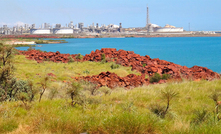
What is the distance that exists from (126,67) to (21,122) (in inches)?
493

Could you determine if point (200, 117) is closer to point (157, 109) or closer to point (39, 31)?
point (157, 109)

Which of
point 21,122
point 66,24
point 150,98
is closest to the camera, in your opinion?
point 21,122

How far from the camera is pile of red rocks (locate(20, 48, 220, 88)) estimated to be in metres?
9.88

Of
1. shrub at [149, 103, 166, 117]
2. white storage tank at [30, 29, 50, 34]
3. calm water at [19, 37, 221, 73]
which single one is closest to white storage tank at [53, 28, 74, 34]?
white storage tank at [30, 29, 50, 34]

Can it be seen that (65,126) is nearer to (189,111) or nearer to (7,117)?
(7,117)

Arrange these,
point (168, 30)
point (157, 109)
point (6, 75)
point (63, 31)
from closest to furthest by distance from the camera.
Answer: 1. point (157, 109)
2. point (6, 75)
3. point (63, 31)
4. point (168, 30)

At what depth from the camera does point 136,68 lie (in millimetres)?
15336

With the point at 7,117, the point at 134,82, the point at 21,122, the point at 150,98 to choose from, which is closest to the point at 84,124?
the point at 21,122

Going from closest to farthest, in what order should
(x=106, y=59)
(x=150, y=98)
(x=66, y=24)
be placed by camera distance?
(x=150, y=98), (x=106, y=59), (x=66, y=24)

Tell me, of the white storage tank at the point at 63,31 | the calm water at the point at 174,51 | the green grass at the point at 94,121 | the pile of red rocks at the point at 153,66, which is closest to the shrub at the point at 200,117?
the green grass at the point at 94,121

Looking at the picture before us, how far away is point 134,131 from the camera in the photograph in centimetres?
325

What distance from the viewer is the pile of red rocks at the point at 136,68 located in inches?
389

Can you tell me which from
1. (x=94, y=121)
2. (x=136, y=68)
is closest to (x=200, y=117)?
(x=94, y=121)

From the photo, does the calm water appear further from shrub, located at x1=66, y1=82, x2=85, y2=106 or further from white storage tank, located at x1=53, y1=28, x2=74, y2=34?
white storage tank, located at x1=53, y1=28, x2=74, y2=34
